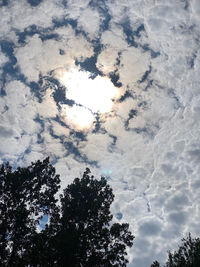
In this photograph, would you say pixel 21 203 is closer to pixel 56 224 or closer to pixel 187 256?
pixel 56 224

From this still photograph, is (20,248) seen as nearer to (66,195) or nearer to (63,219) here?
(63,219)

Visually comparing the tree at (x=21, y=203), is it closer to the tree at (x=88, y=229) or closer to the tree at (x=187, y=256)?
the tree at (x=88, y=229)

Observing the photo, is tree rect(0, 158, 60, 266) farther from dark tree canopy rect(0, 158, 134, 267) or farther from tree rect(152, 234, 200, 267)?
tree rect(152, 234, 200, 267)

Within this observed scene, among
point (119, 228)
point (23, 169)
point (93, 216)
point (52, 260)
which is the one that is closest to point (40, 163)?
point (23, 169)

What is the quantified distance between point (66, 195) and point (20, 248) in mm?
5386

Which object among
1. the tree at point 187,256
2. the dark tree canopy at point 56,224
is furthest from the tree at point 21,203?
the tree at point 187,256

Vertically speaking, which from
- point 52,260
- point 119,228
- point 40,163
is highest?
point 40,163

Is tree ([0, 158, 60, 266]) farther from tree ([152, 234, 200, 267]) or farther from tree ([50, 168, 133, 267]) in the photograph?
tree ([152, 234, 200, 267])

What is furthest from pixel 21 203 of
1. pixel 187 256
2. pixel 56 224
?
pixel 187 256

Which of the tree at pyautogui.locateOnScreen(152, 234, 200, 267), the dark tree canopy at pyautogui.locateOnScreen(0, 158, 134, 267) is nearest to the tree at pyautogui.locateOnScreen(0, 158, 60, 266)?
the dark tree canopy at pyautogui.locateOnScreen(0, 158, 134, 267)

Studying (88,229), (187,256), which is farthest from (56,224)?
(187,256)

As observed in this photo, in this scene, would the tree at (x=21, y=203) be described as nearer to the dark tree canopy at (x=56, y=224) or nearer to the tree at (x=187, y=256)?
the dark tree canopy at (x=56, y=224)

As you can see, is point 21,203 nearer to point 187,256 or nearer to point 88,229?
point 88,229

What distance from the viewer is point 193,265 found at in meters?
17.8
